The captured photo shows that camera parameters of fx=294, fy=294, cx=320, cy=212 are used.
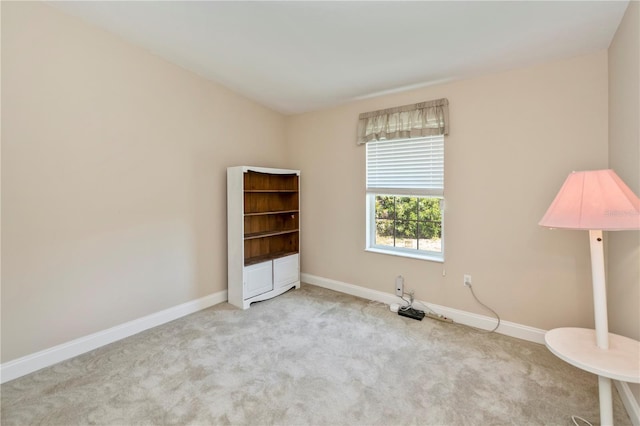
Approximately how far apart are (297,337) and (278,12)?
2.67m

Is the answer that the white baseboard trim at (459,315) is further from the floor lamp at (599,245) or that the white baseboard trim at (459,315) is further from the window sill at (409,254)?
the floor lamp at (599,245)

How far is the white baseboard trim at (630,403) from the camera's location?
1630 mm

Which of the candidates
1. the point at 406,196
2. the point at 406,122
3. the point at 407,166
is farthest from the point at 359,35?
the point at 406,196

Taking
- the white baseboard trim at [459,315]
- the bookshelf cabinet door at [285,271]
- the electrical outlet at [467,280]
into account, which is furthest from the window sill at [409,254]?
the bookshelf cabinet door at [285,271]

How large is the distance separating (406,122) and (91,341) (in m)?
3.64

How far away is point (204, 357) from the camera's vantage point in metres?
2.38

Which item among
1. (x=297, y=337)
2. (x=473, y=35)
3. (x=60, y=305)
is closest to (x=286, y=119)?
(x=473, y=35)

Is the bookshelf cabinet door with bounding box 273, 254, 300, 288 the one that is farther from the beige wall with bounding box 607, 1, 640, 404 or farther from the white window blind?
the beige wall with bounding box 607, 1, 640, 404

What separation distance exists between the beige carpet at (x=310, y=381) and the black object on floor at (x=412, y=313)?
0.39 ft

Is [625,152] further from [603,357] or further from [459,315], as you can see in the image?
[459,315]

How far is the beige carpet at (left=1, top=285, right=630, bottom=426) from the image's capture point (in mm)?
1769

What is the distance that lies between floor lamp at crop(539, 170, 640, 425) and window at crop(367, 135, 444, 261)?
4.91 ft

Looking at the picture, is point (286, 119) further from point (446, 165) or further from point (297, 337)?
point (297, 337)

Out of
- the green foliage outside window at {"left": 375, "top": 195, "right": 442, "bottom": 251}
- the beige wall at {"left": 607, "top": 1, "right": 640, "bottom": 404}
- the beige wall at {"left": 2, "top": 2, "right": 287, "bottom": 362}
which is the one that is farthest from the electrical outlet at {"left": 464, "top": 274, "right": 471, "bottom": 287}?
the beige wall at {"left": 2, "top": 2, "right": 287, "bottom": 362}
